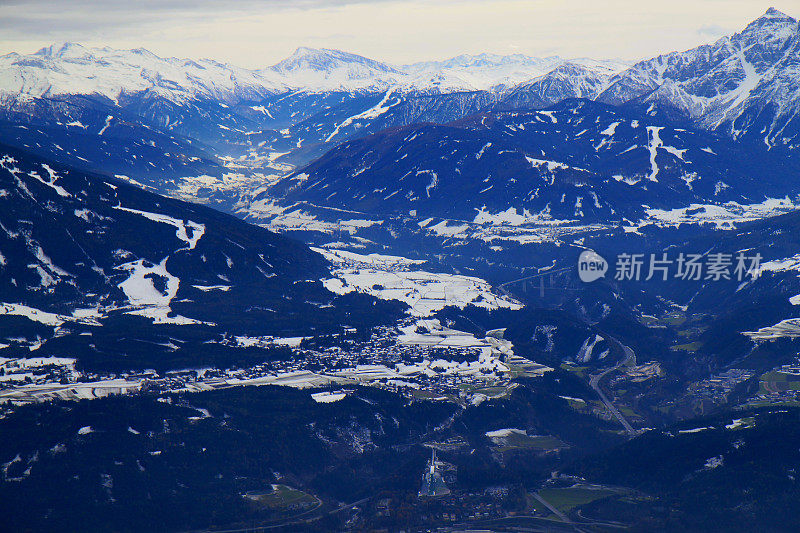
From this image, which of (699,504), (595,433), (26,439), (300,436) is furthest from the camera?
(595,433)

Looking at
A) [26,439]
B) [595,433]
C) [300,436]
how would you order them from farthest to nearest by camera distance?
[595,433]
[300,436]
[26,439]

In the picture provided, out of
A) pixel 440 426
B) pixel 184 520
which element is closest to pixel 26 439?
pixel 184 520

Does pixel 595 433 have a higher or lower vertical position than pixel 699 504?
lower

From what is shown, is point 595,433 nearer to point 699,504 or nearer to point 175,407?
point 699,504

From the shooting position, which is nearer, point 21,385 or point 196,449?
point 196,449

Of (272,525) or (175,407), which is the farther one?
(175,407)

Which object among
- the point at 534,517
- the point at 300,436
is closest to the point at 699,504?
the point at 534,517

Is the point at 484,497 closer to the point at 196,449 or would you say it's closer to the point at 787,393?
the point at 196,449

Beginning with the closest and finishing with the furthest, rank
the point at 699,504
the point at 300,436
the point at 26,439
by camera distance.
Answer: the point at 699,504 → the point at 26,439 → the point at 300,436
